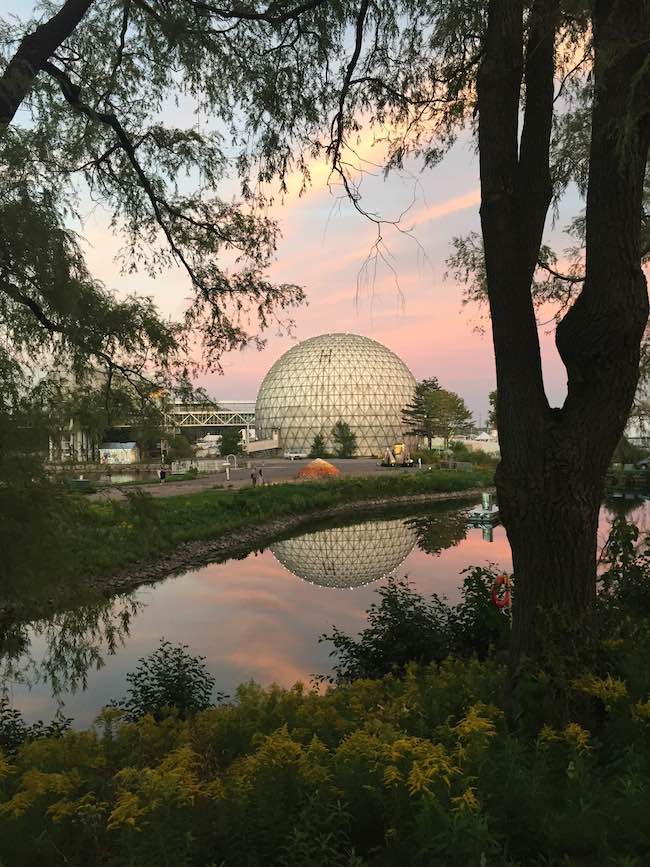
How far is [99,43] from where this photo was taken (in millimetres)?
6285

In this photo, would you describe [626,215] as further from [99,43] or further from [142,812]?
[99,43]

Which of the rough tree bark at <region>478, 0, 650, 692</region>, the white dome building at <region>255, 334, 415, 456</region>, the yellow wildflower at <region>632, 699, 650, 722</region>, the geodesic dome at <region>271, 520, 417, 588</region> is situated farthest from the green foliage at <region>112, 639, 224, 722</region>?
the white dome building at <region>255, 334, 415, 456</region>

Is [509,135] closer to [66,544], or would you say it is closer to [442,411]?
[66,544]

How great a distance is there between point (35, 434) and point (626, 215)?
4684mm

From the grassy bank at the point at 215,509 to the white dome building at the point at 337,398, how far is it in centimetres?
3173

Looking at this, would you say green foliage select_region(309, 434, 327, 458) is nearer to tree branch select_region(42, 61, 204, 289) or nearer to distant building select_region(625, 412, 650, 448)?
distant building select_region(625, 412, 650, 448)

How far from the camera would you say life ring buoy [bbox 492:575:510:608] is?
27.0 feet

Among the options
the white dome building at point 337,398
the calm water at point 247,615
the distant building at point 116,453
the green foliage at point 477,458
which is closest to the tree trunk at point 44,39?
the distant building at point 116,453

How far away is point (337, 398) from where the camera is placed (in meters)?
73.1

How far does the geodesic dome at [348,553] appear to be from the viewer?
15.3m

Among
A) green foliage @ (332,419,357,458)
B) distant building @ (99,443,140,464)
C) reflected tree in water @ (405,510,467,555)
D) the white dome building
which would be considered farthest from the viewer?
the white dome building

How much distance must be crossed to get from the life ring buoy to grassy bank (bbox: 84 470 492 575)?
13.9 ft

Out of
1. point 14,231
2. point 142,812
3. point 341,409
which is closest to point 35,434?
point 14,231

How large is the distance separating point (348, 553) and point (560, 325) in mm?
14883
